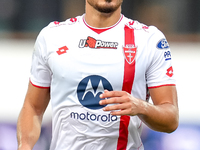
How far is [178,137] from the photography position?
5.35 metres

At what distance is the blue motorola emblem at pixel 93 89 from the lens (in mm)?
2465

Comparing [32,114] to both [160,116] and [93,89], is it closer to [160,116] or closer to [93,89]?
[93,89]

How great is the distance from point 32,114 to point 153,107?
2.65 feet

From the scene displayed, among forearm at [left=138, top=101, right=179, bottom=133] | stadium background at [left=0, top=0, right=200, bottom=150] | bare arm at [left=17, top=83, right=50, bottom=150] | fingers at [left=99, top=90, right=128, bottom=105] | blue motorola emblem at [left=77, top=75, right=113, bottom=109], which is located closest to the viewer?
fingers at [left=99, top=90, right=128, bottom=105]

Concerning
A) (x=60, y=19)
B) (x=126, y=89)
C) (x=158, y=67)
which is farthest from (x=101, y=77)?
(x=60, y=19)

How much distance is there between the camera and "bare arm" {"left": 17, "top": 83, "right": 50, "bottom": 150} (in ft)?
8.48

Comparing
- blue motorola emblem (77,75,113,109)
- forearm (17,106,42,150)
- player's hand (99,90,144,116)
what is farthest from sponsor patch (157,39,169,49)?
forearm (17,106,42,150)

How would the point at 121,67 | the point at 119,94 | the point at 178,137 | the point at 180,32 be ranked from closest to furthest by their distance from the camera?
the point at 119,94, the point at 121,67, the point at 178,137, the point at 180,32

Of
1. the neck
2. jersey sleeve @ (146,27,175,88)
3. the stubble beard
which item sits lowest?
jersey sleeve @ (146,27,175,88)

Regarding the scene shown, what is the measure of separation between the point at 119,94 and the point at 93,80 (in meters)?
0.48

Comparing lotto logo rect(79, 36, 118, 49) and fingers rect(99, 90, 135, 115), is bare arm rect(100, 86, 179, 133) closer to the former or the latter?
fingers rect(99, 90, 135, 115)

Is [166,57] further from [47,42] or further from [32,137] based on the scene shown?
[32,137]

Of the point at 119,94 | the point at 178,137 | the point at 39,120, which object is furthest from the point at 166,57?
the point at 178,137

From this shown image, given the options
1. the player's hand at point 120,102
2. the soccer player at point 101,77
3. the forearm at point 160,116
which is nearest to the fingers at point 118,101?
the player's hand at point 120,102
